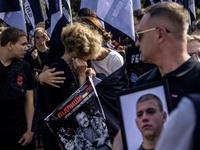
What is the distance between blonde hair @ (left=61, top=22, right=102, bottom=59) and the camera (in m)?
3.21

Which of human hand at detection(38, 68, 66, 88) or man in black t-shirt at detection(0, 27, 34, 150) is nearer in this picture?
human hand at detection(38, 68, 66, 88)

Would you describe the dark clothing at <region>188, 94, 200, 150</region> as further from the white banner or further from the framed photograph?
the white banner

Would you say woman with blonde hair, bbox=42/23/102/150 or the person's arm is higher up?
woman with blonde hair, bbox=42/23/102/150

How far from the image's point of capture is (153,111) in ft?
6.25

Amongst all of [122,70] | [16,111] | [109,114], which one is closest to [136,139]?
[109,114]

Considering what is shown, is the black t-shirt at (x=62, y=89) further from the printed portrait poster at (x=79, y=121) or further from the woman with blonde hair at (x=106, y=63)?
the woman with blonde hair at (x=106, y=63)

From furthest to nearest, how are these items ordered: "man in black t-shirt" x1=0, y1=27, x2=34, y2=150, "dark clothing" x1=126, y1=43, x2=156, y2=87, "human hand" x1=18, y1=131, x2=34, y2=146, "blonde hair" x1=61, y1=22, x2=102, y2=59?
"dark clothing" x1=126, y1=43, x2=156, y2=87 < "human hand" x1=18, y1=131, x2=34, y2=146 < "man in black t-shirt" x1=0, y1=27, x2=34, y2=150 < "blonde hair" x1=61, y1=22, x2=102, y2=59

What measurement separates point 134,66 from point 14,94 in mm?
1686

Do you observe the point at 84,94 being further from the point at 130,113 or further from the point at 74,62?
the point at 130,113

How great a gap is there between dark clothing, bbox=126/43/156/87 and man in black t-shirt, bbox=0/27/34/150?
1394mm

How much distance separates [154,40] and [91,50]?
3.67 feet

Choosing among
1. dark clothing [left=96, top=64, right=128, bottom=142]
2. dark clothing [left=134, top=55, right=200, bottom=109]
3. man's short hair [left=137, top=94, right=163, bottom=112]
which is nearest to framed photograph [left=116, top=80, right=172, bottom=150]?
man's short hair [left=137, top=94, right=163, bottom=112]

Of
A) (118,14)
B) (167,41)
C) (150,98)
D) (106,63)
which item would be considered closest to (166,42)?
(167,41)

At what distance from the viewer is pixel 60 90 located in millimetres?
3271
